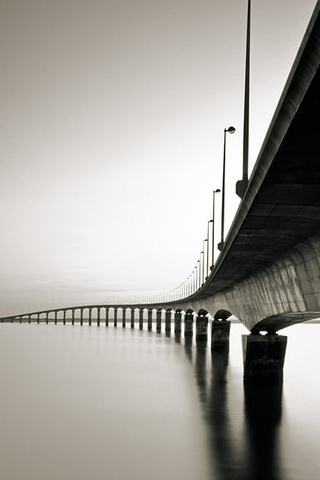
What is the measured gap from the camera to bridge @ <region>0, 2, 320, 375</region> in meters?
7.72

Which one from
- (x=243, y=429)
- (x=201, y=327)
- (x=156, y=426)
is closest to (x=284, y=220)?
(x=243, y=429)

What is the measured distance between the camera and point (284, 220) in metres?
14.2

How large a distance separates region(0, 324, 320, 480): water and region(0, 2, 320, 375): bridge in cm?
480

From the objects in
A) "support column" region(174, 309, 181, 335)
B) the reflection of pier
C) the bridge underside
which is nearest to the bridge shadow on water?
the reflection of pier

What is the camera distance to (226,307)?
4125cm

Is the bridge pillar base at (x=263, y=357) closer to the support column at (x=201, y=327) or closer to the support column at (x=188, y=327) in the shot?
the support column at (x=201, y=327)

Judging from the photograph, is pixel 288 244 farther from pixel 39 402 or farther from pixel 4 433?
pixel 39 402

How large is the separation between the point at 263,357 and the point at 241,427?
10284 millimetres

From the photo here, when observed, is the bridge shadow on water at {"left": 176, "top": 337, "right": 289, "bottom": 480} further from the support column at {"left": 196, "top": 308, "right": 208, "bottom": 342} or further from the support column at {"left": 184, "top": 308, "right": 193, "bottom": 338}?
the support column at {"left": 184, "top": 308, "right": 193, "bottom": 338}

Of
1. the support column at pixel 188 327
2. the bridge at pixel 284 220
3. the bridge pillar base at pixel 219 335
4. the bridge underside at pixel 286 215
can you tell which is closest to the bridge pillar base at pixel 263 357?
the bridge at pixel 284 220

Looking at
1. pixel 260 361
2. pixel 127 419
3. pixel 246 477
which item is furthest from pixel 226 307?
pixel 246 477

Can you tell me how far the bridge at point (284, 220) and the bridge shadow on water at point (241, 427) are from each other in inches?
133

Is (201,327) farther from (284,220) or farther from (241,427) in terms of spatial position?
(284,220)

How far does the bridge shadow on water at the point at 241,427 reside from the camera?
15.0 meters
